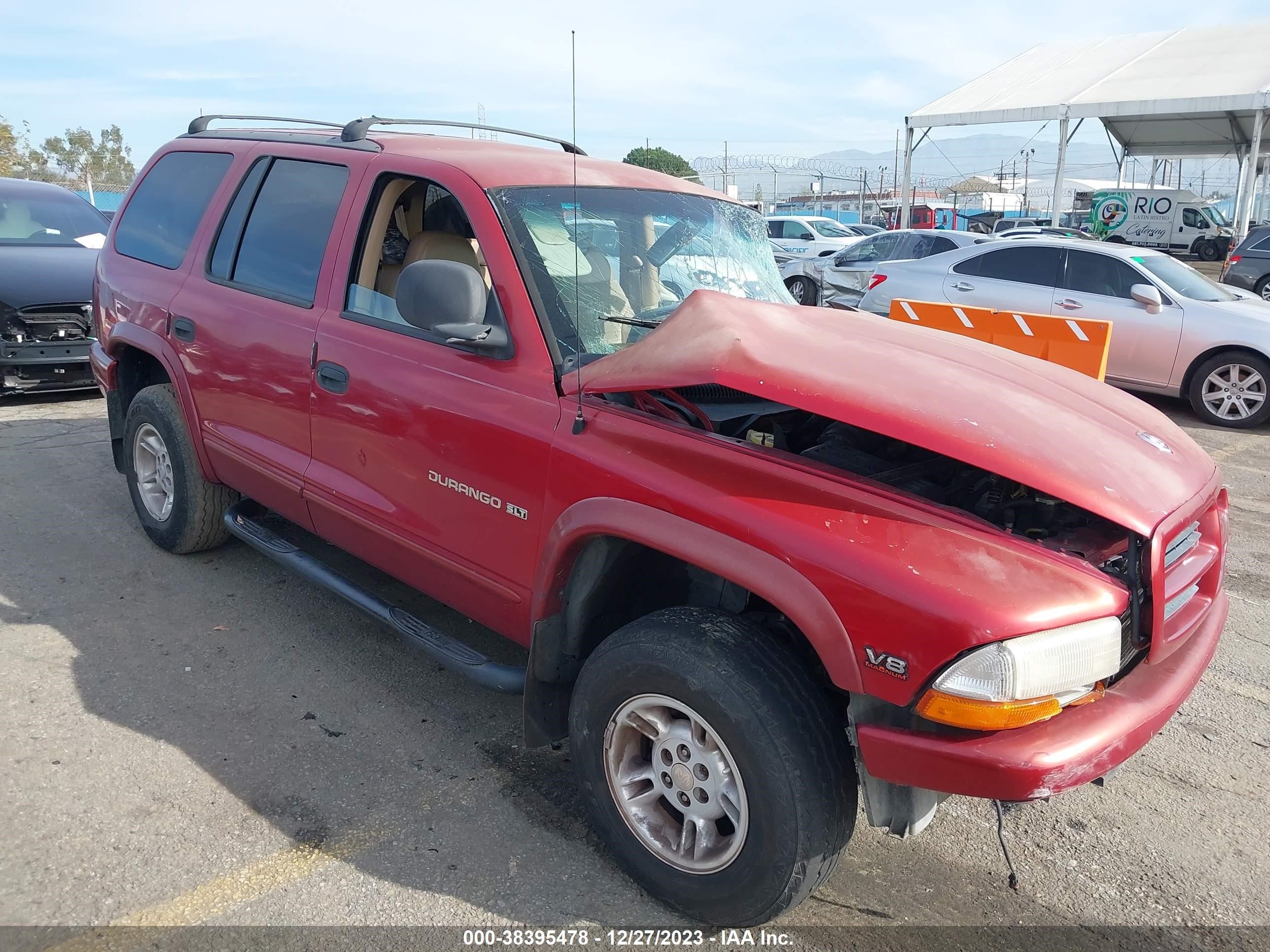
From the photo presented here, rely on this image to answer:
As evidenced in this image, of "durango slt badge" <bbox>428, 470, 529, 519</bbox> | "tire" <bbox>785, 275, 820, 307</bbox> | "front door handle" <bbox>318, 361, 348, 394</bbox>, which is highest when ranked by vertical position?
"tire" <bbox>785, 275, 820, 307</bbox>

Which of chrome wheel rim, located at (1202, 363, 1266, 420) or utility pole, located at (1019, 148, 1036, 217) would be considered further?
utility pole, located at (1019, 148, 1036, 217)

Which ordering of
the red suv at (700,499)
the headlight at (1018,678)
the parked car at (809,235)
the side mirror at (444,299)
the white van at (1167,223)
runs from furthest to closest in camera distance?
the white van at (1167,223) < the parked car at (809,235) < the side mirror at (444,299) < the red suv at (700,499) < the headlight at (1018,678)

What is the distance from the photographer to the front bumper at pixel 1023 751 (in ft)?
6.52

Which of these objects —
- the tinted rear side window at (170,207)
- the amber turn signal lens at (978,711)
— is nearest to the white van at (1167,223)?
the tinted rear side window at (170,207)

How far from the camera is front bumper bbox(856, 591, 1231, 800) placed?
6.52 ft

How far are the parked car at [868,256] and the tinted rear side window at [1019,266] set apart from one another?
211cm

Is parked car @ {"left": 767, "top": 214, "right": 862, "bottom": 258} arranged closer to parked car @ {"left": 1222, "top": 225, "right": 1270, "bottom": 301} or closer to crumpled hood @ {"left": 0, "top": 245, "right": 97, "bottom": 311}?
parked car @ {"left": 1222, "top": 225, "right": 1270, "bottom": 301}

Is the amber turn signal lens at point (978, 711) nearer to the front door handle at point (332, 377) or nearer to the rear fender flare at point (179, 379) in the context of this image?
the front door handle at point (332, 377)

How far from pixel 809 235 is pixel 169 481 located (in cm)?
2129

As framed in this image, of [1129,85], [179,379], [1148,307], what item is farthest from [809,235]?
[179,379]

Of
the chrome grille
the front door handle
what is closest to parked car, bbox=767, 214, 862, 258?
the front door handle

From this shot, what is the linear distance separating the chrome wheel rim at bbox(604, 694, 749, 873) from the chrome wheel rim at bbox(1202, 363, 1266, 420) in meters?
7.93

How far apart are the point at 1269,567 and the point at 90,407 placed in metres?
8.65

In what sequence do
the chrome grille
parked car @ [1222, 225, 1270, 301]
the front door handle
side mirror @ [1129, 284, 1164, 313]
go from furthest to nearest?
parked car @ [1222, 225, 1270, 301] → side mirror @ [1129, 284, 1164, 313] → the front door handle → the chrome grille
